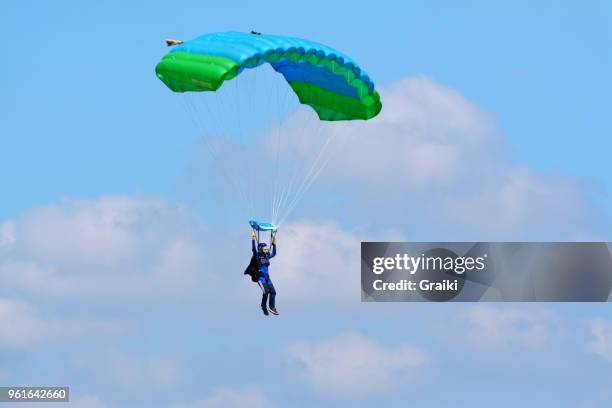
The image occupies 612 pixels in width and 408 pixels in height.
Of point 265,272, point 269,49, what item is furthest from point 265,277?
point 269,49

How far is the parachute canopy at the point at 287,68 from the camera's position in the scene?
45312 mm

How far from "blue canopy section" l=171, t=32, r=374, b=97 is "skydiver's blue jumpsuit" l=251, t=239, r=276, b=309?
4.46m

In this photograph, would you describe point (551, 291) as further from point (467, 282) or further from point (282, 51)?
point (282, 51)

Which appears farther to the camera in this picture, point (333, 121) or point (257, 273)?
point (333, 121)

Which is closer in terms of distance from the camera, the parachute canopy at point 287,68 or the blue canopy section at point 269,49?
the parachute canopy at point 287,68

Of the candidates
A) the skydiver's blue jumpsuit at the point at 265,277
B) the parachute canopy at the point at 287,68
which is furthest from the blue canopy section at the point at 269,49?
the skydiver's blue jumpsuit at the point at 265,277

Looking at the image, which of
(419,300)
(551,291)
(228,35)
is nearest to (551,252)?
(551,291)

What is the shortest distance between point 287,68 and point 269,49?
442cm

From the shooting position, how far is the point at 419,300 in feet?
179

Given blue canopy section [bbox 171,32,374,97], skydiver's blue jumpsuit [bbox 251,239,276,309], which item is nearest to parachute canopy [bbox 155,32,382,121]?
blue canopy section [bbox 171,32,374,97]

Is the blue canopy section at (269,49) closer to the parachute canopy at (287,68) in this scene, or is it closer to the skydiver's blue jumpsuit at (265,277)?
the parachute canopy at (287,68)

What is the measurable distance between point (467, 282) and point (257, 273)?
9646mm

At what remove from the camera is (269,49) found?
45.6 m

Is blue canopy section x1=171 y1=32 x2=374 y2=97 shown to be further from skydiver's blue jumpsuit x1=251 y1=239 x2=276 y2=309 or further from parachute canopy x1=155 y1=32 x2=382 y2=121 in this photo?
skydiver's blue jumpsuit x1=251 y1=239 x2=276 y2=309
